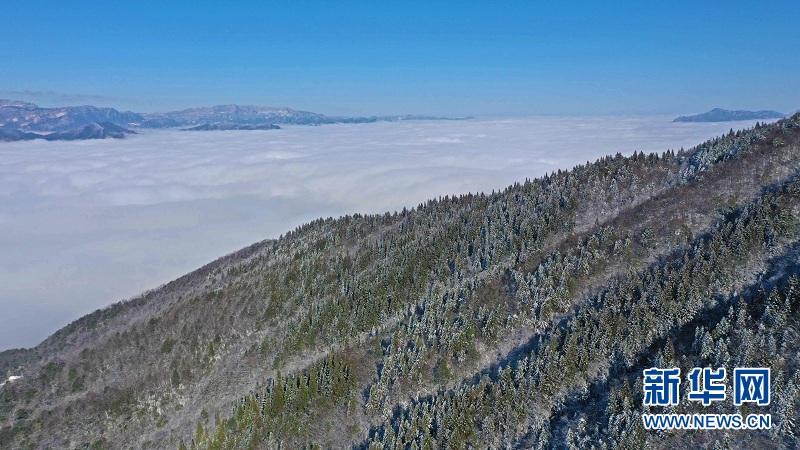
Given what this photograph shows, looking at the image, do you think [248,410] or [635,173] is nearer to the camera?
[248,410]

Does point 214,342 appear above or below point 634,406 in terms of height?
below

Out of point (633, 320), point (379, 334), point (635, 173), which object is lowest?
point (379, 334)

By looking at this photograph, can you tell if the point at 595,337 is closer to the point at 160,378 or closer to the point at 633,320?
the point at 633,320

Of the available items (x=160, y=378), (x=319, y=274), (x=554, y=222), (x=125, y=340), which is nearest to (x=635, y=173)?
(x=554, y=222)

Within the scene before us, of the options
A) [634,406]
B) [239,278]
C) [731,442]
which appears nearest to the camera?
[731,442]

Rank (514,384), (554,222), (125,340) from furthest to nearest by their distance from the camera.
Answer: (125,340) → (554,222) → (514,384)

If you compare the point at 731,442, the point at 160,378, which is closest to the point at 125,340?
the point at 160,378

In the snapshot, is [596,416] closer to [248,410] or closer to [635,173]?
[248,410]
